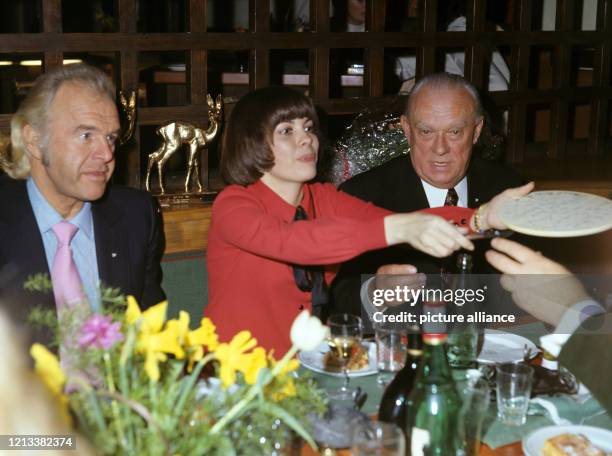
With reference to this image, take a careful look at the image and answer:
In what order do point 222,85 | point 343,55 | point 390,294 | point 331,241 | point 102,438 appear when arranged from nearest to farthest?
point 102,438 < point 331,241 < point 390,294 < point 222,85 < point 343,55

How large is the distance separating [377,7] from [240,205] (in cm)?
132

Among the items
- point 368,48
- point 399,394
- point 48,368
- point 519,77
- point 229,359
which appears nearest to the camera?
point 48,368

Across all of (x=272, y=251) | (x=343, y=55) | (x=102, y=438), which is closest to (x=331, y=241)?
(x=272, y=251)

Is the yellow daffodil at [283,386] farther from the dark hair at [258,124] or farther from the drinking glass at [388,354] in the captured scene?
the dark hair at [258,124]

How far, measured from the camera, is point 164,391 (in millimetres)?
996

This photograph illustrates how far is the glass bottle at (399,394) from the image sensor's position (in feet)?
4.67

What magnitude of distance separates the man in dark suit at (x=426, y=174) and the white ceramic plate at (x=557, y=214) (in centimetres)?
68

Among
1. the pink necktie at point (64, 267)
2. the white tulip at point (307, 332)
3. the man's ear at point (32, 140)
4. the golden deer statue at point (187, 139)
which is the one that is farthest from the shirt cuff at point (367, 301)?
the white tulip at point (307, 332)

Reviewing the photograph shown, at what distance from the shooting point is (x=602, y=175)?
3.24 metres

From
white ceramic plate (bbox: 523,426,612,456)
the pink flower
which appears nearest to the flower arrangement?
the pink flower

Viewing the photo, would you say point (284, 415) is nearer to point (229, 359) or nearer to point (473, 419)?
point (229, 359)

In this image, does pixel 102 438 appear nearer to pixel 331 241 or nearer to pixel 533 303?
pixel 331 241

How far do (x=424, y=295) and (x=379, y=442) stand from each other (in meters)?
0.99

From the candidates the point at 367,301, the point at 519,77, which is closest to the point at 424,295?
the point at 367,301
